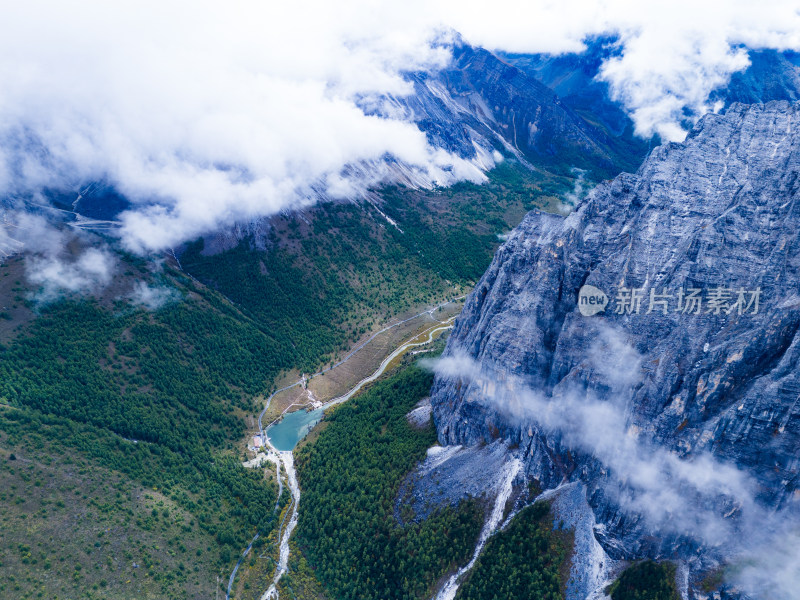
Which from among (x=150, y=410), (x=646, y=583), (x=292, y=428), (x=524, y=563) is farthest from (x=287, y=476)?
(x=646, y=583)

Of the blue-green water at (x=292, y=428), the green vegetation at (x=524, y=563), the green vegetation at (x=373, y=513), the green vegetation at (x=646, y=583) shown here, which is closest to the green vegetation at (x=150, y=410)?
the blue-green water at (x=292, y=428)

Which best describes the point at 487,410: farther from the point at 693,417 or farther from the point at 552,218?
the point at 552,218

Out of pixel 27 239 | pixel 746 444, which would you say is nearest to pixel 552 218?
pixel 746 444

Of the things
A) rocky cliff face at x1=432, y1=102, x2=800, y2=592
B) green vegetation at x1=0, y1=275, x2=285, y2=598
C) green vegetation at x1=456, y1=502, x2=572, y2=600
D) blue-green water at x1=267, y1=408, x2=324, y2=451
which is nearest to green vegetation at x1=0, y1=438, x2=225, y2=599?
green vegetation at x1=0, y1=275, x2=285, y2=598

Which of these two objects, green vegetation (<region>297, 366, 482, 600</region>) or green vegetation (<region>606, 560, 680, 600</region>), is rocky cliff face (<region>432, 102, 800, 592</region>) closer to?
green vegetation (<region>606, 560, 680, 600</region>)

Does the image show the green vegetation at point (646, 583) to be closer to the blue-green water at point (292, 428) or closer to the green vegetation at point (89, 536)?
the green vegetation at point (89, 536)
